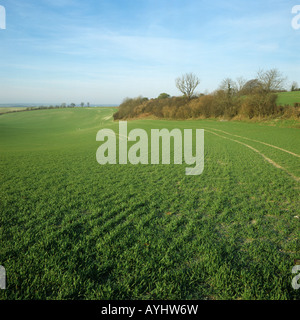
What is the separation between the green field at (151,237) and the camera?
11.8 feet

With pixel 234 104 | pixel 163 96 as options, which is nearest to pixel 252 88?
pixel 234 104

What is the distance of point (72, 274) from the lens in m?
3.83

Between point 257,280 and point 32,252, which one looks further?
point 32,252

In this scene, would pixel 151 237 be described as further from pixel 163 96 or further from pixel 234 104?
pixel 163 96

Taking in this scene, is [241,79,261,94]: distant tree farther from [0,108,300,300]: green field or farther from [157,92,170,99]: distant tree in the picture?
[0,108,300,300]: green field

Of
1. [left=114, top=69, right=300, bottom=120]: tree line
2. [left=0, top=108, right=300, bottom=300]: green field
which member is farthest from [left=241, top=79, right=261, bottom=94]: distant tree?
[left=0, top=108, right=300, bottom=300]: green field

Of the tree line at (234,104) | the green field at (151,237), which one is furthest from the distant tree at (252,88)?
the green field at (151,237)

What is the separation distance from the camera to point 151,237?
516 centimetres

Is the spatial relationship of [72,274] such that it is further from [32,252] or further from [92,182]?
[92,182]

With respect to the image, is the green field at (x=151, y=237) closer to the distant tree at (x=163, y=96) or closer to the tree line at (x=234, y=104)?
the tree line at (x=234, y=104)
